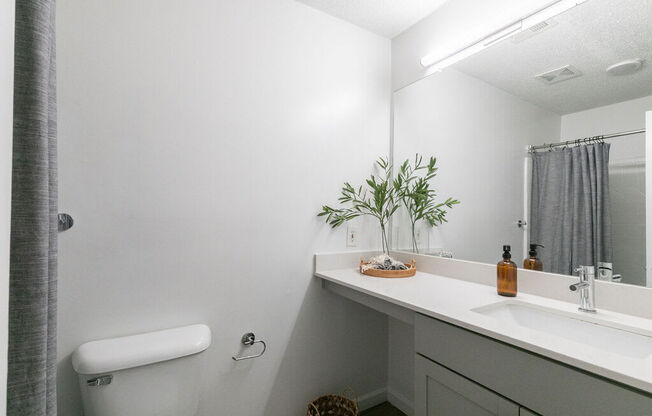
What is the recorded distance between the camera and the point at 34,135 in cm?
52

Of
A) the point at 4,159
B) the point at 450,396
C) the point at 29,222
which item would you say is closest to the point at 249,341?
the point at 450,396

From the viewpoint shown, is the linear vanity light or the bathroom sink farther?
the linear vanity light

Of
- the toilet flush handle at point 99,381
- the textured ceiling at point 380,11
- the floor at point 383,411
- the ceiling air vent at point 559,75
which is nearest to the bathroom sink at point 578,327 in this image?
the ceiling air vent at point 559,75

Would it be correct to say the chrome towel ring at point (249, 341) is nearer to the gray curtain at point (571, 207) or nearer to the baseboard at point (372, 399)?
the baseboard at point (372, 399)

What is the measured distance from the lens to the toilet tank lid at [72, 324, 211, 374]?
3.28 feet

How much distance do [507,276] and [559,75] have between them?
0.83m

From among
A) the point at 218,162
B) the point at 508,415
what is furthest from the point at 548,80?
the point at 218,162

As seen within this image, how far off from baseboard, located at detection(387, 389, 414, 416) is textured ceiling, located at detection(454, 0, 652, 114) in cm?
165

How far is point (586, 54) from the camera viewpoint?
1.15 metres

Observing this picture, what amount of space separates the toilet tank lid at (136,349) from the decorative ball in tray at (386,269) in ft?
2.71

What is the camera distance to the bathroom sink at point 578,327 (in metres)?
0.89

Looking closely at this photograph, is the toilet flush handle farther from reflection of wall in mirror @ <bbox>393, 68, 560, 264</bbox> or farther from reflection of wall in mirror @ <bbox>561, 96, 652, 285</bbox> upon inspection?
reflection of wall in mirror @ <bbox>561, 96, 652, 285</bbox>

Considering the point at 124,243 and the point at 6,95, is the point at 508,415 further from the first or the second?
the point at 124,243

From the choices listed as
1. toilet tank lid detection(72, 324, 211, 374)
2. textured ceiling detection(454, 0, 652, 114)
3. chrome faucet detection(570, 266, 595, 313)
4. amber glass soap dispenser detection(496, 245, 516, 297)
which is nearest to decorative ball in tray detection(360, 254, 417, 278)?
amber glass soap dispenser detection(496, 245, 516, 297)
